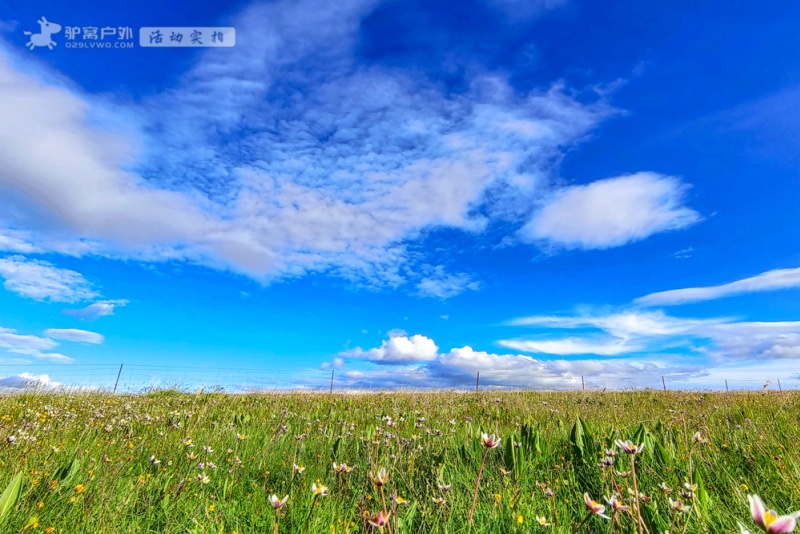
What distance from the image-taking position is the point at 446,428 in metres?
7.24

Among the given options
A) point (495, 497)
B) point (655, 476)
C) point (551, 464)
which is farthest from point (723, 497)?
point (495, 497)

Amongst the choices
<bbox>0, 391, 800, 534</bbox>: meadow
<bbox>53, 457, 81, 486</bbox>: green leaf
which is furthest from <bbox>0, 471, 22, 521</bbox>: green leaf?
<bbox>53, 457, 81, 486</bbox>: green leaf

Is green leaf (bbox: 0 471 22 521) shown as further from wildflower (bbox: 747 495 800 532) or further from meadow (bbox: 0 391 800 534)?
wildflower (bbox: 747 495 800 532)

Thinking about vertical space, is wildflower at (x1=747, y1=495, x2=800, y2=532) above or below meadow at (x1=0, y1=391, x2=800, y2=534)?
above

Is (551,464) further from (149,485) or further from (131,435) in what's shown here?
(131,435)

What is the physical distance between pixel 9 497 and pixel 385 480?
9.36 ft

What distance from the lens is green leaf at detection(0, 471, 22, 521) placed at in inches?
116

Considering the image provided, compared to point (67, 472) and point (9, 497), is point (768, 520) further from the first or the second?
point (67, 472)

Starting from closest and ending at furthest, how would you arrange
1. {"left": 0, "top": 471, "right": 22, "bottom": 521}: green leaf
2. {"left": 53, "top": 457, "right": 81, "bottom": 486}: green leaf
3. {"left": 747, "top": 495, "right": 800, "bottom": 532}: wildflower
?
{"left": 747, "top": 495, "right": 800, "bottom": 532}: wildflower, {"left": 0, "top": 471, "right": 22, "bottom": 521}: green leaf, {"left": 53, "top": 457, "right": 81, "bottom": 486}: green leaf

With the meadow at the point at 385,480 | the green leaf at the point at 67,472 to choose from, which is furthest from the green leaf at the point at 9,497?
the green leaf at the point at 67,472

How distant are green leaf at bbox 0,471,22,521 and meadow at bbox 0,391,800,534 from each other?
0.01 m

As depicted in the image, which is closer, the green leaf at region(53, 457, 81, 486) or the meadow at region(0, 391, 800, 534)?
the meadow at region(0, 391, 800, 534)

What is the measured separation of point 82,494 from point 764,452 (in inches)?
260

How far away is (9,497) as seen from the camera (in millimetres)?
3021
